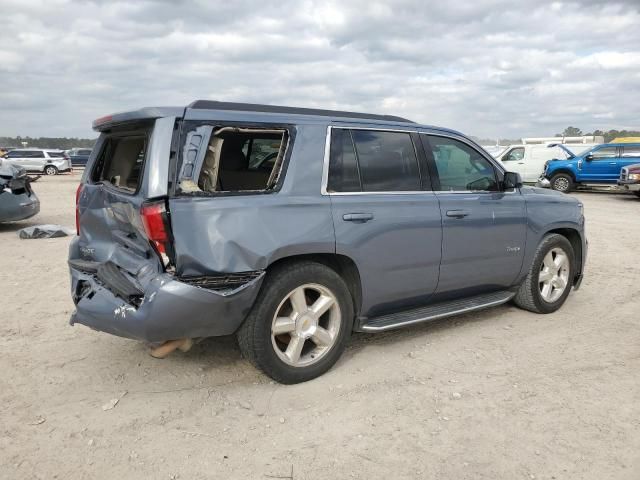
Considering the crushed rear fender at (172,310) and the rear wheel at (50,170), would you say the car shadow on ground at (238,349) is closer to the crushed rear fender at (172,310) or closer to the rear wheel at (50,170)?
the crushed rear fender at (172,310)

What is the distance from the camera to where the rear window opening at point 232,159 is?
10.3 feet

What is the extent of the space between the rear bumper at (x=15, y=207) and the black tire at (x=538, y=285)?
8740mm

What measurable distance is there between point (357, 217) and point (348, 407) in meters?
1.25

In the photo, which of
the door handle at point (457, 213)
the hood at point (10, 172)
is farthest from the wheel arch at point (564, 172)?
the hood at point (10, 172)

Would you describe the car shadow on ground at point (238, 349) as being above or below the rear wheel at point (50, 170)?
below

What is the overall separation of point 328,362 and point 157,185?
1.64 m

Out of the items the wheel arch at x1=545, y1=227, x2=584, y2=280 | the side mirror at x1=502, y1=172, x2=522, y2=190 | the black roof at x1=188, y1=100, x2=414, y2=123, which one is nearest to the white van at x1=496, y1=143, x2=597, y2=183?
the wheel arch at x1=545, y1=227, x2=584, y2=280

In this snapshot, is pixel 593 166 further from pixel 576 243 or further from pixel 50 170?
pixel 50 170

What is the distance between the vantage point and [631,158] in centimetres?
1738

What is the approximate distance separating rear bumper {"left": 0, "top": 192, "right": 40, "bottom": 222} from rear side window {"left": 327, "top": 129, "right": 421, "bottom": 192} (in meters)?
8.14

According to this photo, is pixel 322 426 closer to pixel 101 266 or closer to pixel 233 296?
pixel 233 296

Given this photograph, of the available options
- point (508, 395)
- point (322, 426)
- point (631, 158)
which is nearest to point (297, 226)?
point (322, 426)

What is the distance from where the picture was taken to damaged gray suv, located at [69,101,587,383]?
307 cm

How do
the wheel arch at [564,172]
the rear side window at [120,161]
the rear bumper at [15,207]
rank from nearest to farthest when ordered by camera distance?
1. the rear side window at [120,161]
2. the rear bumper at [15,207]
3. the wheel arch at [564,172]
